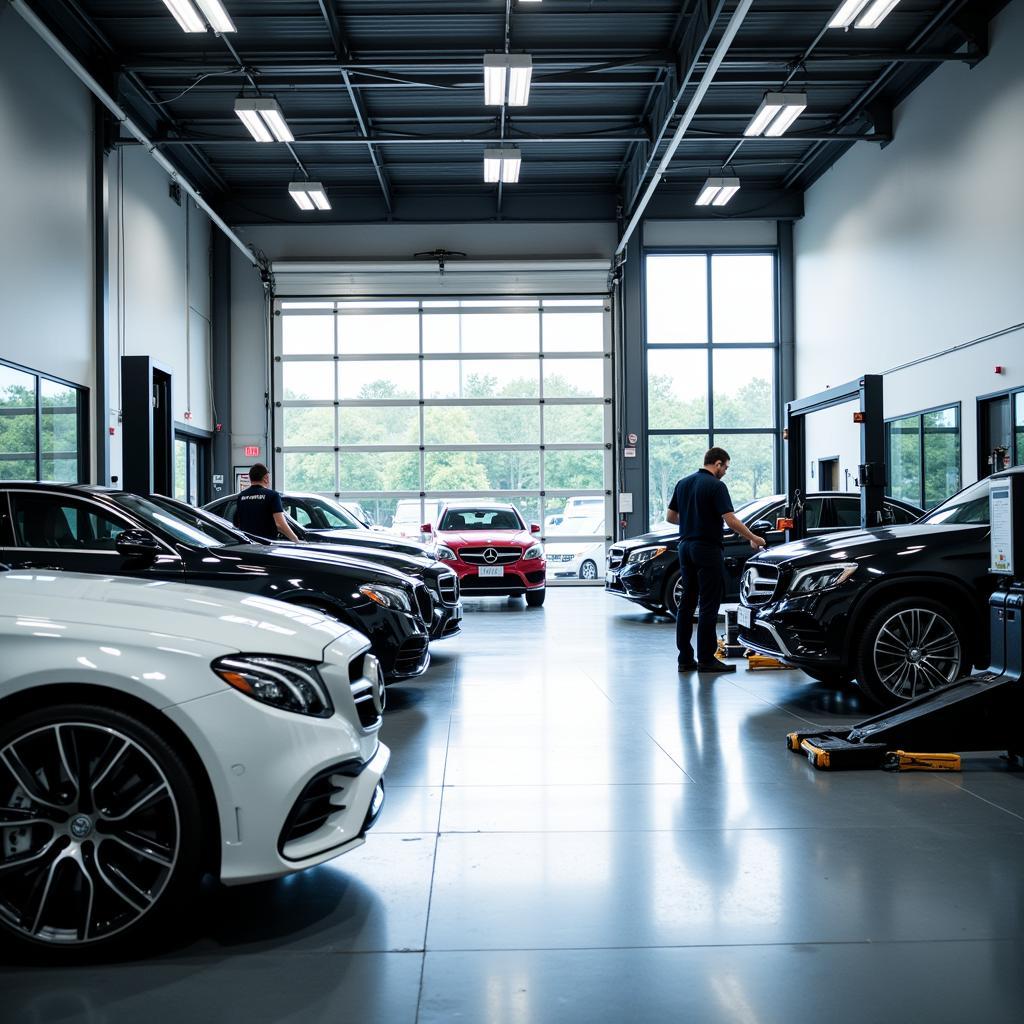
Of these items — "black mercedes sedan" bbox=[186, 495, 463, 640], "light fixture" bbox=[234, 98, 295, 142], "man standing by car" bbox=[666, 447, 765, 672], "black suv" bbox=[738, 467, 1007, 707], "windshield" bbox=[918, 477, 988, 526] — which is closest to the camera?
"black suv" bbox=[738, 467, 1007, 707]

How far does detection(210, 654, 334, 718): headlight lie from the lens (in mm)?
2956

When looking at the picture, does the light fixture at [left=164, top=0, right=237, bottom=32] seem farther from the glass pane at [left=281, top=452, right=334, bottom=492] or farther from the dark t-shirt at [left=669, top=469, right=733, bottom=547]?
the glass pane at [left=281, top=452, right=334, bottom=492]

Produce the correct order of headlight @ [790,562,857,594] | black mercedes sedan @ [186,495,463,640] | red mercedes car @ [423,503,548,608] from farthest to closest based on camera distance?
red mercedes car @ [423,503,548,608] → black mercedes sedan @ [186,495,463,640] → headlight @ [790,562,857,594]

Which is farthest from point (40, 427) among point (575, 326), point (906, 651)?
point (575, 326)

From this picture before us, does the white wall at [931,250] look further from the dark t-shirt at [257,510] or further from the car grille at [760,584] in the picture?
the dark t-shirt at [257,510]

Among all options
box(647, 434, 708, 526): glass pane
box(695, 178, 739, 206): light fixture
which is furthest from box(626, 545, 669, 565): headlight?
box(647, 434, 708, 526): glass pane

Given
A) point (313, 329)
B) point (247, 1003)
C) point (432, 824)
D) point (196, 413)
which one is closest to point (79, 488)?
point (432, 824)

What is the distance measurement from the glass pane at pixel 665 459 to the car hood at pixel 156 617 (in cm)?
1727

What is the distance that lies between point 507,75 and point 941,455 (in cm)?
774

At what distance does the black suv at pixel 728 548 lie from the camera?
37.4 ft

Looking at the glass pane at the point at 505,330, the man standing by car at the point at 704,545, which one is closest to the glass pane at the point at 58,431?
the man standing by car at the point at 704,545

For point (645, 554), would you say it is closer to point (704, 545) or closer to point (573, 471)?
point (704, 545)

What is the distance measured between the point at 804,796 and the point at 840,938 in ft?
5.38

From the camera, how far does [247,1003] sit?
2654mm
